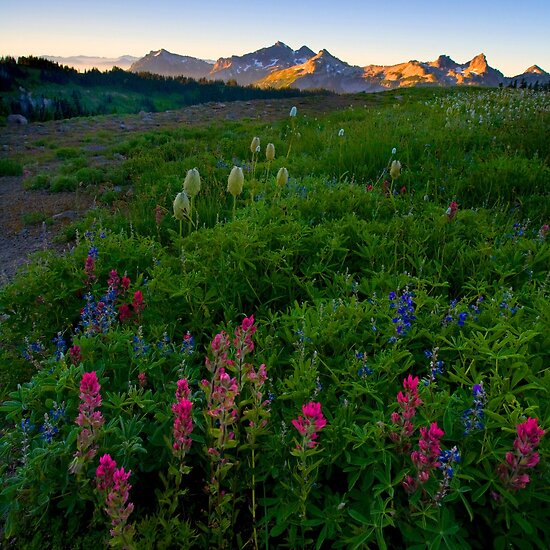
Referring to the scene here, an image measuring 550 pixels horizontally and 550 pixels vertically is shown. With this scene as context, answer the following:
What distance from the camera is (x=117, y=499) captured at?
126 centimetres

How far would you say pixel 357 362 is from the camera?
78.2 inches

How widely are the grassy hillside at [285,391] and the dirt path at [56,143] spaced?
4.88 ft

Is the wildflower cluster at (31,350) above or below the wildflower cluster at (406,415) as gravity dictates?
below

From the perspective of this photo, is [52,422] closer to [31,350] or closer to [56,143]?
[31,350]

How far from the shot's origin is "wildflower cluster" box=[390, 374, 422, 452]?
1.51 m

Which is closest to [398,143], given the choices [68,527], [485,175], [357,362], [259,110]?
[485,175]

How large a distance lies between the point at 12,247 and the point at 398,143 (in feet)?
18.4

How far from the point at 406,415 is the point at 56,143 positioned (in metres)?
13.8

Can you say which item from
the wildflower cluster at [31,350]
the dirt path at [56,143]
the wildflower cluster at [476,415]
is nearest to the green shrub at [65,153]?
the dirt path at [56,143]

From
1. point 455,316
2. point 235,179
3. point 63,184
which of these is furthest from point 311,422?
point 63,184

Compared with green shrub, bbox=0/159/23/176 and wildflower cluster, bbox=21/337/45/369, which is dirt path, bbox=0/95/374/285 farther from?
wildflower cluster, bbox=21/337/45/369

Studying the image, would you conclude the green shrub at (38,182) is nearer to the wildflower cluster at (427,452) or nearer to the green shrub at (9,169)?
the green shrub at (9,169)

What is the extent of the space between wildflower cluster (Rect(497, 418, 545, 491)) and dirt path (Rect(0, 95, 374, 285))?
343 centimetres

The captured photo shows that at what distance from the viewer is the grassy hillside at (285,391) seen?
1.50 metres
